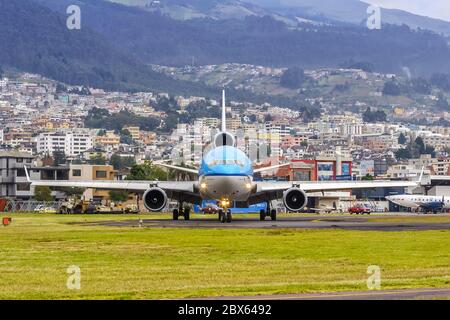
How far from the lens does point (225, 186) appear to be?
8262 centimetres

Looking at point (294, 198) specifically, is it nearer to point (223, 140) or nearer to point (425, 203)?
point (223, 140)

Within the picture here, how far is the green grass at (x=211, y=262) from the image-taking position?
1379 inches

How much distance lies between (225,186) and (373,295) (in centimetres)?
5046

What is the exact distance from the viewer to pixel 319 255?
159ft

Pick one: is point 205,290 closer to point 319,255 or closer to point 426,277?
point 426,277

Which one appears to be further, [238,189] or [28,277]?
[238,189]

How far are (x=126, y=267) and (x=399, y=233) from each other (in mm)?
27554

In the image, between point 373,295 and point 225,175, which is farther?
point 225,175

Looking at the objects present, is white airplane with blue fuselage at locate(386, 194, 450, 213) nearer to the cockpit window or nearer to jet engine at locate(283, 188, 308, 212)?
jet engine at locate(283, 188, 308, 212)

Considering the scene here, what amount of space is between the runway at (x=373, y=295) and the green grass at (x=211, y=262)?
3.77 feet

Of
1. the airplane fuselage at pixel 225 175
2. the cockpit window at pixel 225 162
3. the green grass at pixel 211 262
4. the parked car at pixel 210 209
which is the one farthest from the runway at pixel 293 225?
the parked car at pixel 210 209

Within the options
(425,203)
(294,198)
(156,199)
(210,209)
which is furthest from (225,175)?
(425,203)
